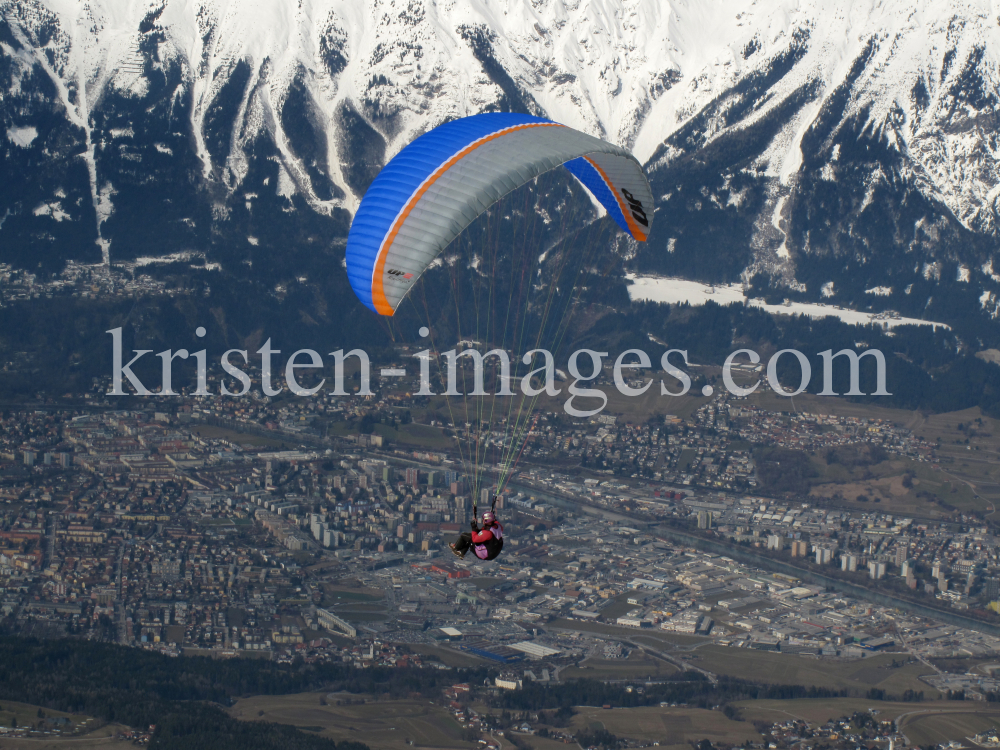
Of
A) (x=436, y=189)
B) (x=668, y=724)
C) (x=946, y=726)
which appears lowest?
(x=946, y=726)

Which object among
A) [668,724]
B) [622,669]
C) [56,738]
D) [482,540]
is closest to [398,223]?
[482,540]

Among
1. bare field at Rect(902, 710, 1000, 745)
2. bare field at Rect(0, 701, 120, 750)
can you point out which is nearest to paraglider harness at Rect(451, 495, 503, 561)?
bare field at Rect(0, 701, 120, 750)

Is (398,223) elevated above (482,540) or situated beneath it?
elevated above

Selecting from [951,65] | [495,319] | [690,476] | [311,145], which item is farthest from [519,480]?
[951,65]

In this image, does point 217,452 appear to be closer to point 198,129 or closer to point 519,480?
point 519,480

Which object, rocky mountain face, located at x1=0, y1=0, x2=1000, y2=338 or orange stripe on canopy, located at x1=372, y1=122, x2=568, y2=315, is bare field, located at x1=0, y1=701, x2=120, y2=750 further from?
rocky mountain face, located at x1=0, y1=0, x2=1000, y2=338

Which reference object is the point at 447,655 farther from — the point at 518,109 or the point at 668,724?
the point at 518,109
